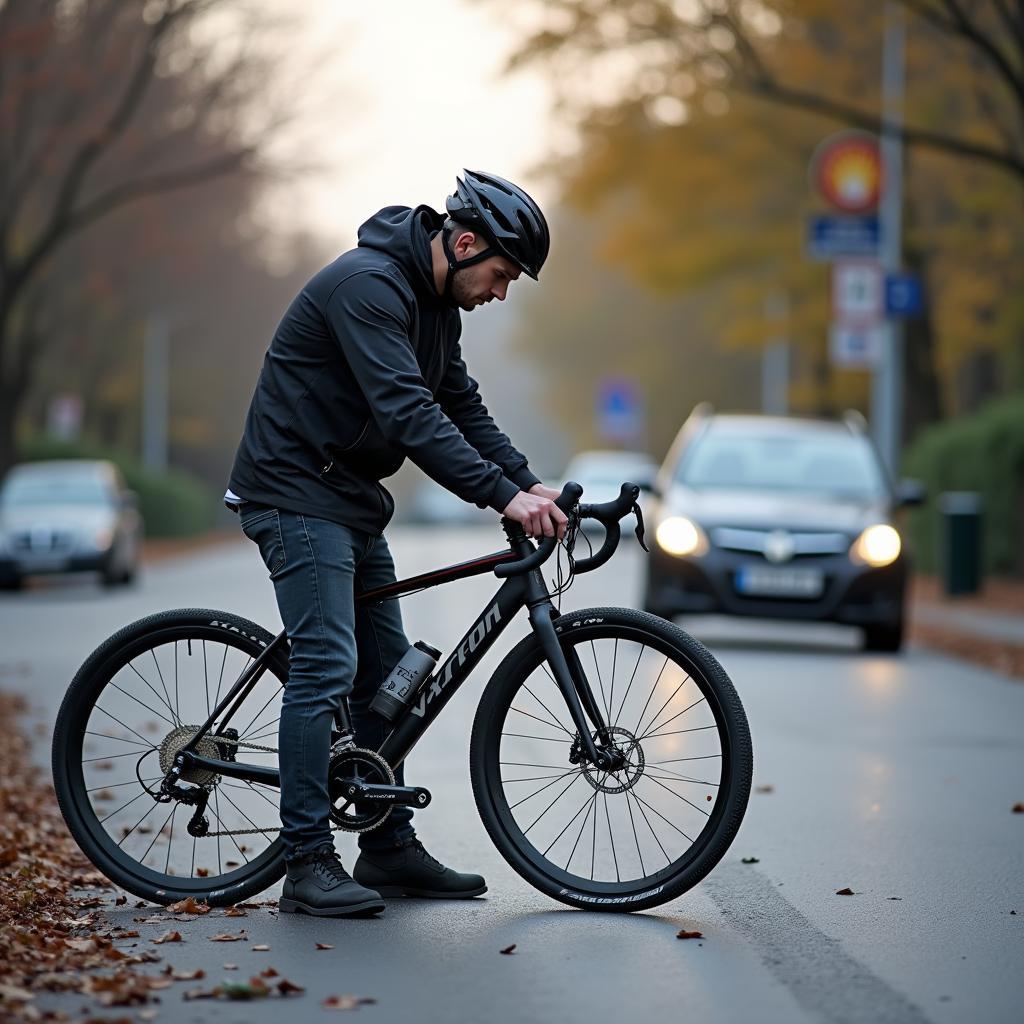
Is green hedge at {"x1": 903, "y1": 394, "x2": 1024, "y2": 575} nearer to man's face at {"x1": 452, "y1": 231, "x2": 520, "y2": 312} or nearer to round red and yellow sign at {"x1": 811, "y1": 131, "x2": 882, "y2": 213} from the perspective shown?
round red and yellow sign at {"x1": 811, "y1": 131, "x2": 882, "y2": 213}

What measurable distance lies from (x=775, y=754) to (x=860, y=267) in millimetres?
14793

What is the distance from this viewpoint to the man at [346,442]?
575 cm

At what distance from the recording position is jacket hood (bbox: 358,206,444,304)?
5895 mm

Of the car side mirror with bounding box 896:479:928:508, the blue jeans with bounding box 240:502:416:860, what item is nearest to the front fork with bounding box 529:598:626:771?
the blue jeans with bounding box 240:502:416:860


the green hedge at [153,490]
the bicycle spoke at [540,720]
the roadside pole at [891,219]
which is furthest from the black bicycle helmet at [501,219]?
the green hedge at [153,490]

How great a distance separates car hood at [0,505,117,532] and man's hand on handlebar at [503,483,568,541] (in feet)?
65.7

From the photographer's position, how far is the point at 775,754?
32.4 ft

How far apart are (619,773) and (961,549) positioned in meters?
17.4

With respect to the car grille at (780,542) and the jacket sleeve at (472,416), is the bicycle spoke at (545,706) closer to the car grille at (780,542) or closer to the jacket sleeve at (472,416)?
the jacket sleeve at (472,416)

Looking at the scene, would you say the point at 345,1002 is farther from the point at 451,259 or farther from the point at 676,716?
the point at 451,259

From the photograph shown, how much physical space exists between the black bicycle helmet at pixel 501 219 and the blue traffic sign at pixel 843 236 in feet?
60.1

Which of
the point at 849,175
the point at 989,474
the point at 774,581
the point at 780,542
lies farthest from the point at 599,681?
the point at 849,175

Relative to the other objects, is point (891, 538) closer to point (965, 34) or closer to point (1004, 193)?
point (965, 34)

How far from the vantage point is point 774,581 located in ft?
49.4
